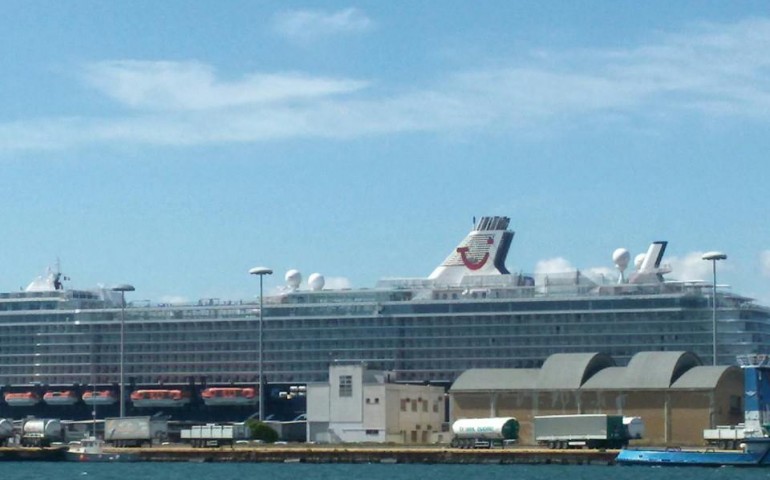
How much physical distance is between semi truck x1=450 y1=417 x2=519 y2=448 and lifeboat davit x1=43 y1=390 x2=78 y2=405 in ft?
181

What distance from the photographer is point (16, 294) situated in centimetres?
16812

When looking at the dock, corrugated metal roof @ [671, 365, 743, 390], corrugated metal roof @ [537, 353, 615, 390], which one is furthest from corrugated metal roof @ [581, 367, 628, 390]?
the dock

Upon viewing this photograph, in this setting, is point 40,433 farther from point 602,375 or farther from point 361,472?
point 602,375

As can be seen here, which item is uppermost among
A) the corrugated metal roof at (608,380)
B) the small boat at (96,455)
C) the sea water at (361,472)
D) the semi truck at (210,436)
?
the corrugated metal roof at (608,380)

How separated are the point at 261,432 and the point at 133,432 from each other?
944cm

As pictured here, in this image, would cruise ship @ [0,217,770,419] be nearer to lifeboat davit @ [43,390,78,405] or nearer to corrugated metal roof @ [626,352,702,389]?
lifeboat davit @ [43,390,78,405]

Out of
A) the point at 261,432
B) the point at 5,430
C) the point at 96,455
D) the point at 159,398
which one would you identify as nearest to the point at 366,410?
the point at 261,432

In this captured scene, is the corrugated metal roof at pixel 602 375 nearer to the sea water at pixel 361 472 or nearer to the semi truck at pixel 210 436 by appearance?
the sea water at pixel 361 472

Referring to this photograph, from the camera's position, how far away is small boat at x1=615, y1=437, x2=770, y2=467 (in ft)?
308

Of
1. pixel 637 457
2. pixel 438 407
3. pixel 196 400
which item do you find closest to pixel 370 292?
pixel 196 400

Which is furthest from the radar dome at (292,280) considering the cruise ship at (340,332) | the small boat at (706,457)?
the small boat at (706,457)

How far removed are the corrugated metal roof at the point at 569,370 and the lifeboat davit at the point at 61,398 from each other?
54.4 meters

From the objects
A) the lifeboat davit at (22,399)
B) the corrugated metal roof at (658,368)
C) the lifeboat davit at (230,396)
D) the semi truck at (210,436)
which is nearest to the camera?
the corrugated metal roof at (658,368)

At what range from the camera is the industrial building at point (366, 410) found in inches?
4734
